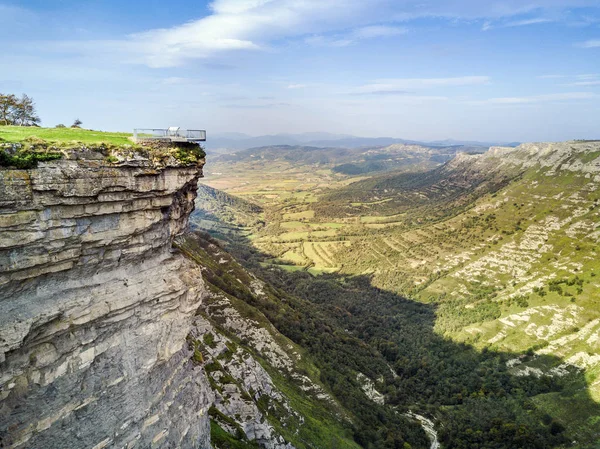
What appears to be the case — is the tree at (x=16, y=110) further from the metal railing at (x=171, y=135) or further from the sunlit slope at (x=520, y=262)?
the sunlit slope at (x=520, y=262)

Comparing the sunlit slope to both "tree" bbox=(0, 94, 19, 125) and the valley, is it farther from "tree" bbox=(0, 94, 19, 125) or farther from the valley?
"tree" bbox=(0, 94, 19, 125)

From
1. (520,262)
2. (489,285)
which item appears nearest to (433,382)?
(489,285)

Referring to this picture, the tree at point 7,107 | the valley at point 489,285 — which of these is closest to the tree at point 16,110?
the tree at point 7,107

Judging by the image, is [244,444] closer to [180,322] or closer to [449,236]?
[180,322]

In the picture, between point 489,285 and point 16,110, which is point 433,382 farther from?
point 16,110

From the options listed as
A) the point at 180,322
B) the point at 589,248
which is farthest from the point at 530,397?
the point at 180,322
